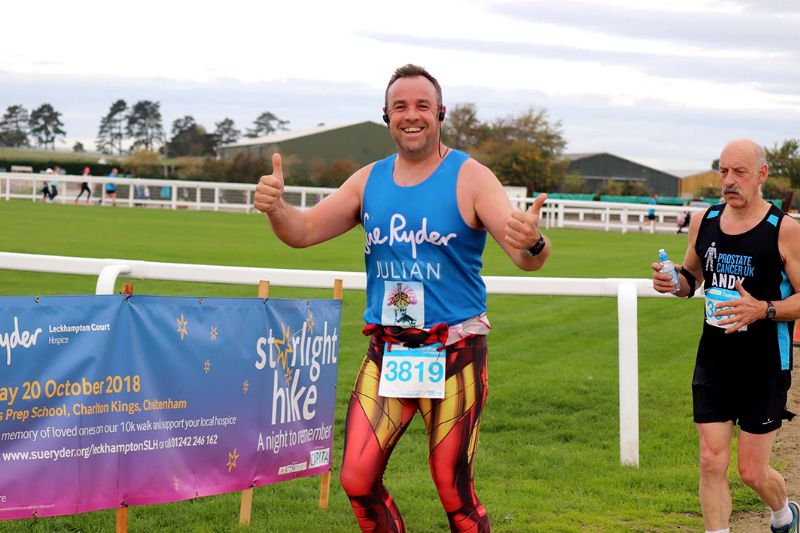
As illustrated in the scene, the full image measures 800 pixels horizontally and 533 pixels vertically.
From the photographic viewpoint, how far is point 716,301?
6098 millimetres

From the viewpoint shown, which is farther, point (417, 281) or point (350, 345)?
point (350, 345)

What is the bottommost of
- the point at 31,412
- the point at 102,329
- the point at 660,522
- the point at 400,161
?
the point at 660,522

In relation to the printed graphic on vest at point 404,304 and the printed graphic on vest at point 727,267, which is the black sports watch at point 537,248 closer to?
the printed graphic on vest at point 404,304

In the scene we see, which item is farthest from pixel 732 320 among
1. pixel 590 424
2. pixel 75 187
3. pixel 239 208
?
pixel 75 187

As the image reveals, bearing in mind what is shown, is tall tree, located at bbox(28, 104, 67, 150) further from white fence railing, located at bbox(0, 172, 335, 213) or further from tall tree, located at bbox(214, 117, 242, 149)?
white fence railing, located at bbox(0, 172, 335, 213)

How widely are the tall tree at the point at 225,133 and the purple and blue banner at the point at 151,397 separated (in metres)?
117

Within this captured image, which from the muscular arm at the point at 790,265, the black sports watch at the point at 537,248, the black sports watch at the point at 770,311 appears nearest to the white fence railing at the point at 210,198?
the muscular arm at the point at 790,265

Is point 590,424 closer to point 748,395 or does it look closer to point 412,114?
point 748,395

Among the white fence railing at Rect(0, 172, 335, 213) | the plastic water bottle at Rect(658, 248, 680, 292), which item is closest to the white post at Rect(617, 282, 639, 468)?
the plastic water bottle at Rect(658, 248, 680, 292)

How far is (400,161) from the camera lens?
5410 mm

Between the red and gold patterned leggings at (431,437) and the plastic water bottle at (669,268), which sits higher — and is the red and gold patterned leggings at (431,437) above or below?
below

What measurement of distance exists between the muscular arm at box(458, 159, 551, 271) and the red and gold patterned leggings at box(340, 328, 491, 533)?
0.53 meters

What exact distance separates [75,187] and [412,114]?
167ft

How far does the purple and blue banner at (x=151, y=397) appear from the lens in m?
5.56
